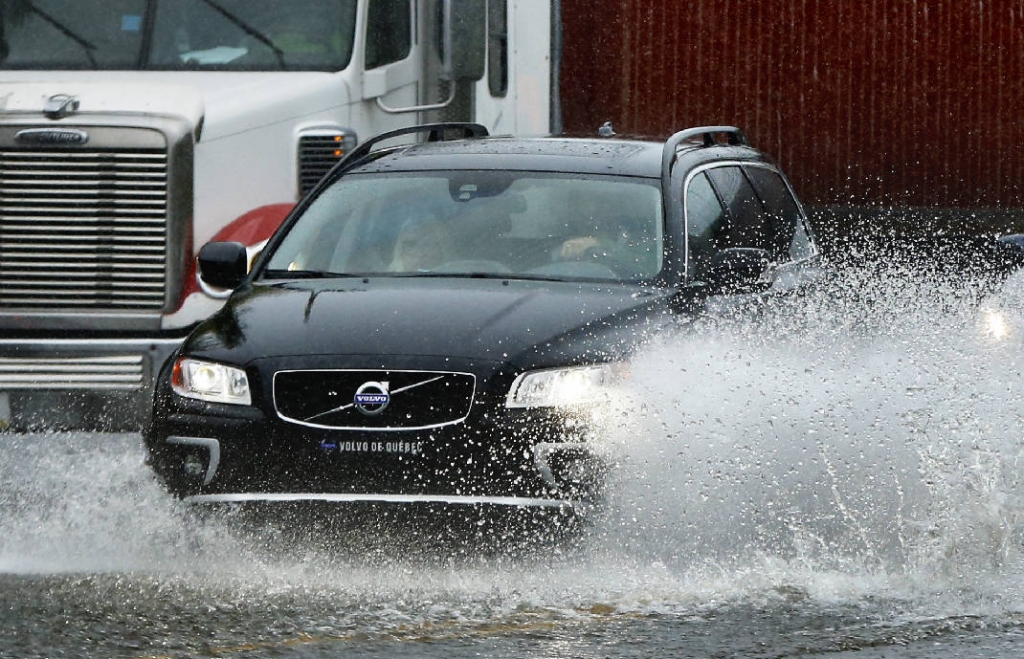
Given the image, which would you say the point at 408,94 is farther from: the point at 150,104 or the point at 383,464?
the point at 383,464

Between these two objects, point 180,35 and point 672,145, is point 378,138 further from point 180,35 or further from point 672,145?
point 180,35

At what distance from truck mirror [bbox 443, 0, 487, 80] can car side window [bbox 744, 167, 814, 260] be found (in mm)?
1685

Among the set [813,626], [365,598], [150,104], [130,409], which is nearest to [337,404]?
[365,598]

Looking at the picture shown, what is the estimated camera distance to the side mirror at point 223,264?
859 cm

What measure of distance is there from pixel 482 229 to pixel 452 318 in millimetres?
1172

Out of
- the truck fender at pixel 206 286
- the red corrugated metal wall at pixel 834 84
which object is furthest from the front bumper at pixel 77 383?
the red corrugated metal wall at pixel 834 84

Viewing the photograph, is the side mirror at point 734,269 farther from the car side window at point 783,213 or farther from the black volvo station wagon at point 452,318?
the car side window at point 783,213

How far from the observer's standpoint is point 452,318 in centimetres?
731

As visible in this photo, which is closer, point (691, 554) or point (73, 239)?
point (691, 554)

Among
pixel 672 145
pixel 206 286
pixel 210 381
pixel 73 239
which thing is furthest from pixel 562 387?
pixel 73 239

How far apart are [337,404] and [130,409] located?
2625 millimetres

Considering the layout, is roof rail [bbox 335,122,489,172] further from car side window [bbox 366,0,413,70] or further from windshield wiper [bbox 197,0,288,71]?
windshield wiper [bbox 197,0,288,71]

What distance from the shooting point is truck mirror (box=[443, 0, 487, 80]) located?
10.7 metres

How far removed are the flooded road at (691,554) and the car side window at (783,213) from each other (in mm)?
1016
